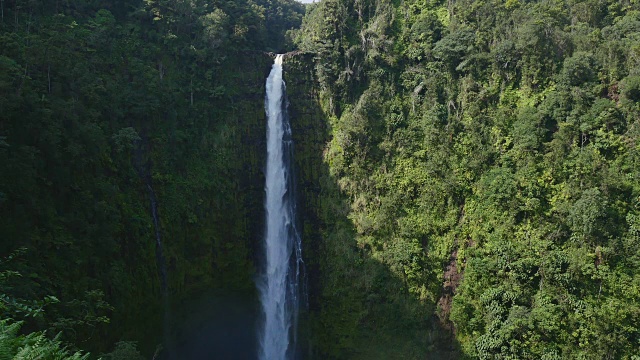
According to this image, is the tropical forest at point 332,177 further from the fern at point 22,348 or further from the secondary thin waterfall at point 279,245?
the fern at point 22,348

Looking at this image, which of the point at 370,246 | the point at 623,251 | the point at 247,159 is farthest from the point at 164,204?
the point at 623,251

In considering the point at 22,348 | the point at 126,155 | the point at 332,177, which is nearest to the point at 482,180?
the point at 332,177

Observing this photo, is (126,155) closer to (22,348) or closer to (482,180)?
(22,348)

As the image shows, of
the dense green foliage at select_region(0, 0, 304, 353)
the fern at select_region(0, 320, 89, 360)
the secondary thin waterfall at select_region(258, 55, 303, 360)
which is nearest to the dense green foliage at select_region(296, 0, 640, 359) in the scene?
the secondary thin waterfall at select_region(258, 55, 303, 360)

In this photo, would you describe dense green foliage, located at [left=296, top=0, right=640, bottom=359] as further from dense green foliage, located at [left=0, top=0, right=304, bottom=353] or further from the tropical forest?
dense green foliage, located at [left=0, top=0, right=304, bottom=353]

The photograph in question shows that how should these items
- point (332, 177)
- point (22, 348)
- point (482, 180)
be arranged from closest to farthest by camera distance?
1. point (22, 348)
2. point (482, 180)
3. point (332, 177)

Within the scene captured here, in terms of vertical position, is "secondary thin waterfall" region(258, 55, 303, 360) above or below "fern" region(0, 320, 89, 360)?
below
